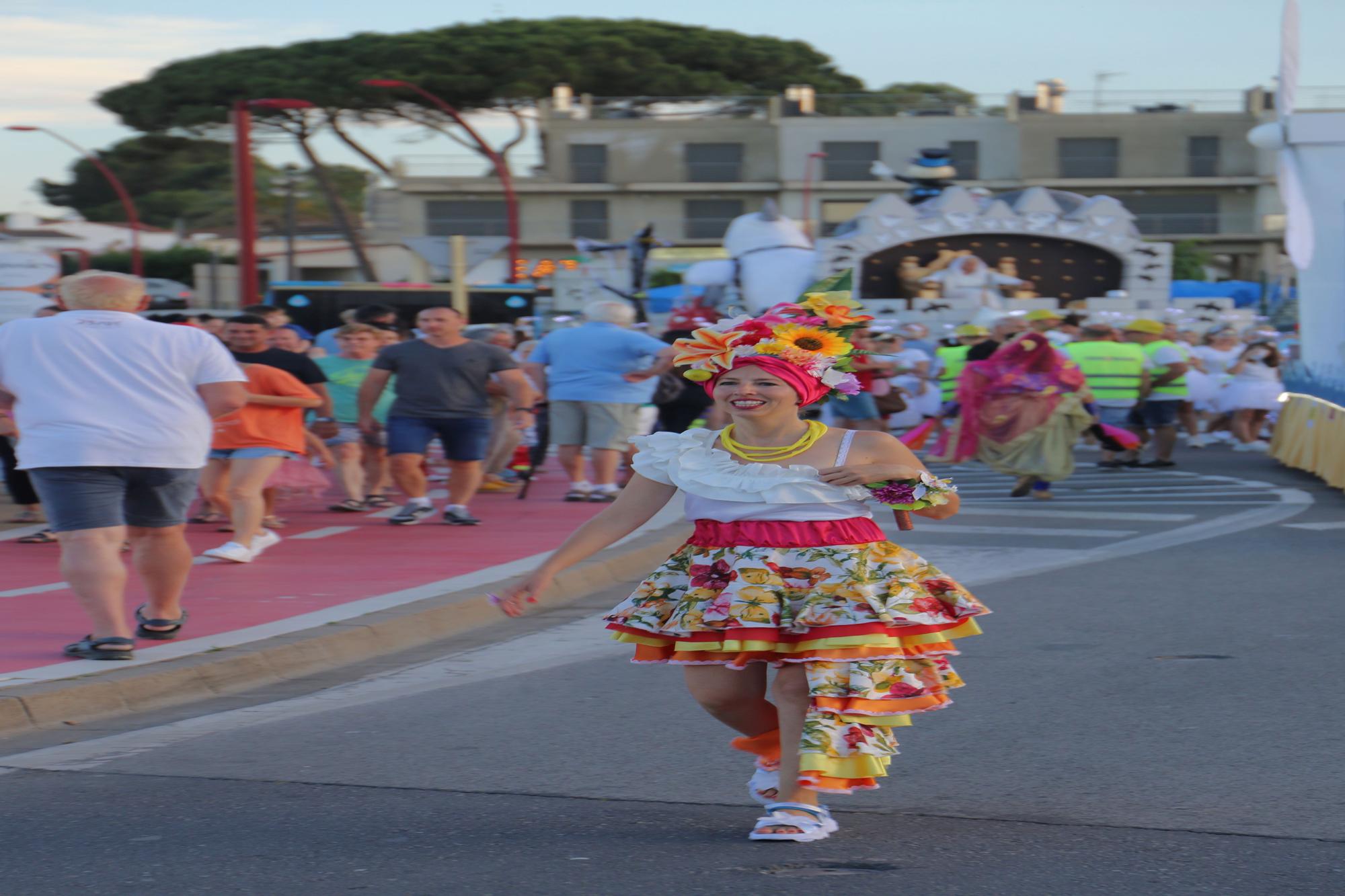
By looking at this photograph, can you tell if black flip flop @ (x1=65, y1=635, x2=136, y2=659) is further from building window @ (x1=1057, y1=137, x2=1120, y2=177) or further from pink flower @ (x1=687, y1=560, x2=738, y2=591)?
building window @ (x1=1057, y1=137, x2=1120, y2=177)

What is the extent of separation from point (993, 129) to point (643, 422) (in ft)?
164

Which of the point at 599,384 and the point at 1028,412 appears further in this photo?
the point at 1028,412

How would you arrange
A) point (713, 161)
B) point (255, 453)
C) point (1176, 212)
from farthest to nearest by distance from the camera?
point (1176, 212) → point (713, 161) → point (255, 453)

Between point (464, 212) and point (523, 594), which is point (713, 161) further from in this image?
point (523, 594)

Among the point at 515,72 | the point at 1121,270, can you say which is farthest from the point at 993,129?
the point at 1121,270

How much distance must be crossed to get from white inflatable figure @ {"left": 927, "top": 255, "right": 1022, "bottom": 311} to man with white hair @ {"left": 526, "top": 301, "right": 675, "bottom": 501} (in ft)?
61.0

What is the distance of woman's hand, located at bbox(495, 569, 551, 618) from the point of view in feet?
15.5

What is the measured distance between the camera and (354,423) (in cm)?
1316

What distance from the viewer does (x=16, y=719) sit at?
6156 mm

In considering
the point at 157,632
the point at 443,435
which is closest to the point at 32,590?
the point at 157,632

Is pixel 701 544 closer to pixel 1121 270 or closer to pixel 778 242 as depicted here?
pixel 778 242

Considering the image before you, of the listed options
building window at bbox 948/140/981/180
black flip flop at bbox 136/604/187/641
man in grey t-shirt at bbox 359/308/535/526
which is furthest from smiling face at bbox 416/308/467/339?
building window at bbox 948/140/981/180

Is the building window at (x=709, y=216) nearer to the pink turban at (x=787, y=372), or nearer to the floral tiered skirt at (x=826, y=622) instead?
the pink turban at (x=787, y=372)

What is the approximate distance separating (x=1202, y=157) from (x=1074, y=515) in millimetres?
55045
